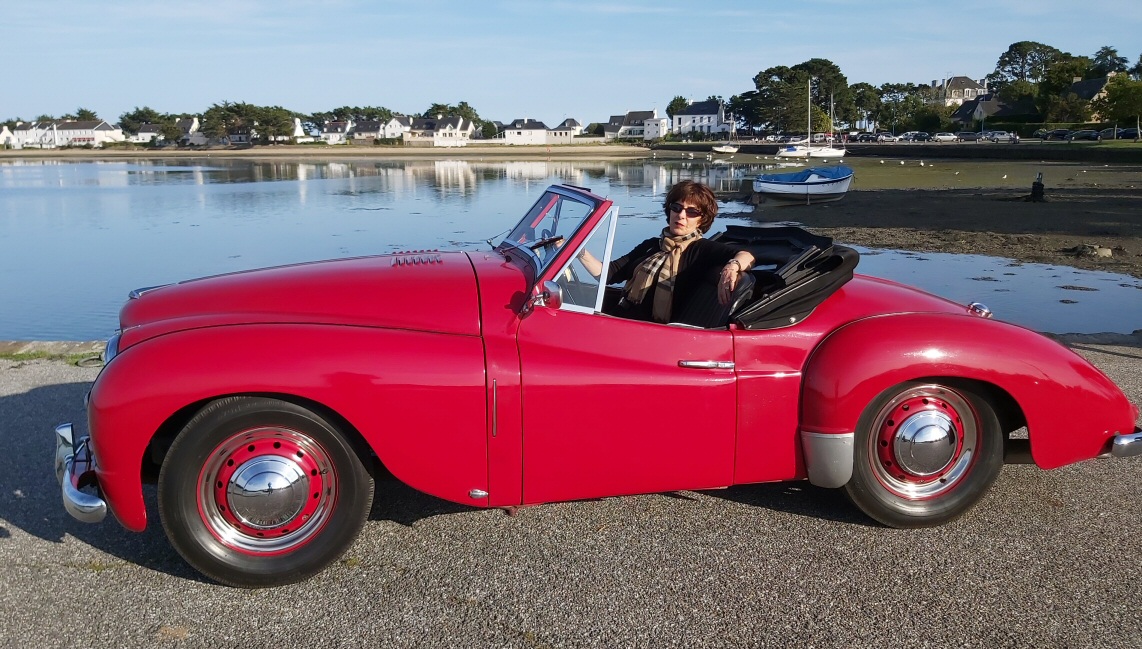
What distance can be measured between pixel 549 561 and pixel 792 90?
419 feet

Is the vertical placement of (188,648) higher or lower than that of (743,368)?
lower

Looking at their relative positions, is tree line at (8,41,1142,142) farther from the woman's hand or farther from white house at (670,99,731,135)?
Answer: the woman's hand

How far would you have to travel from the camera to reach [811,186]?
30469 mm

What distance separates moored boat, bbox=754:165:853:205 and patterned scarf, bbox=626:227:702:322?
27.2 meters

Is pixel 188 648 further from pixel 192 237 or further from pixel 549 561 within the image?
pixel 192 237

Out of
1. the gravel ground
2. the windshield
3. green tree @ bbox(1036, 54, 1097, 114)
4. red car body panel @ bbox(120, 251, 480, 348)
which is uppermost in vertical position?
green tree @ bbox(1036, 54, 1097, 114)

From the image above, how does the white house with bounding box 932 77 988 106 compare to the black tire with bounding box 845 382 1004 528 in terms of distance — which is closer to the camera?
the black tire with bounding box 845 382 1004 528

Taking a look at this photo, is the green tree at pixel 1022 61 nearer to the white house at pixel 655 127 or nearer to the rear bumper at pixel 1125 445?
the white house at pixel 655 127

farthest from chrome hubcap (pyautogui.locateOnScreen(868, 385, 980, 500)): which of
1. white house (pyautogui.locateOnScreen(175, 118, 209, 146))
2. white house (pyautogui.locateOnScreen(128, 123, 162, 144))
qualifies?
white house (pyautogui.locateOnScreen(128, 123, 162, 144))

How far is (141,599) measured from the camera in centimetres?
344

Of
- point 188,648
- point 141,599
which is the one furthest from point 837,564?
point 141,599

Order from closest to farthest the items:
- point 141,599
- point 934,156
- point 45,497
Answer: point 141,599 < point 45,497 < point 934,156

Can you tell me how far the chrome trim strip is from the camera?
3.89 m

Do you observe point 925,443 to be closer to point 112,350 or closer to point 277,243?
point 112,350
